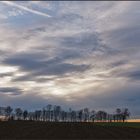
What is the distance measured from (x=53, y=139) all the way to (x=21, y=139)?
3408mm

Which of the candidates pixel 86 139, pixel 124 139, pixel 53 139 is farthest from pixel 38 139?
pixel 124 139

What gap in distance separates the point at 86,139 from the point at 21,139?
23.2 ft

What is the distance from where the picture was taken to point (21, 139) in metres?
38.7

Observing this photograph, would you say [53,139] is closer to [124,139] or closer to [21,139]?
[21,139]

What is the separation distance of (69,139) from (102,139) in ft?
12.0

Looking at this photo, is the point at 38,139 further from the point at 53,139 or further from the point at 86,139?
the point at 86,139

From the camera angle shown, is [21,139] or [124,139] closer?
[21,139]

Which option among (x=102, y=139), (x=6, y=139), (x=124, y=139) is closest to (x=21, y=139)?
(x=6, y=139)

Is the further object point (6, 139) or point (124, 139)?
point (124, 139)

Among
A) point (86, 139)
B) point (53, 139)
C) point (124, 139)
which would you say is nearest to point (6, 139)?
point (53, 139)

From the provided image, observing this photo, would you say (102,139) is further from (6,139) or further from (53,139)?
(6,139)

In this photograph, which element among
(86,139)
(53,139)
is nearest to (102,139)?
(86,139)

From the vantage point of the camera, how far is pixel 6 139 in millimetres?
38594

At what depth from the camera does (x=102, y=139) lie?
134 feet
